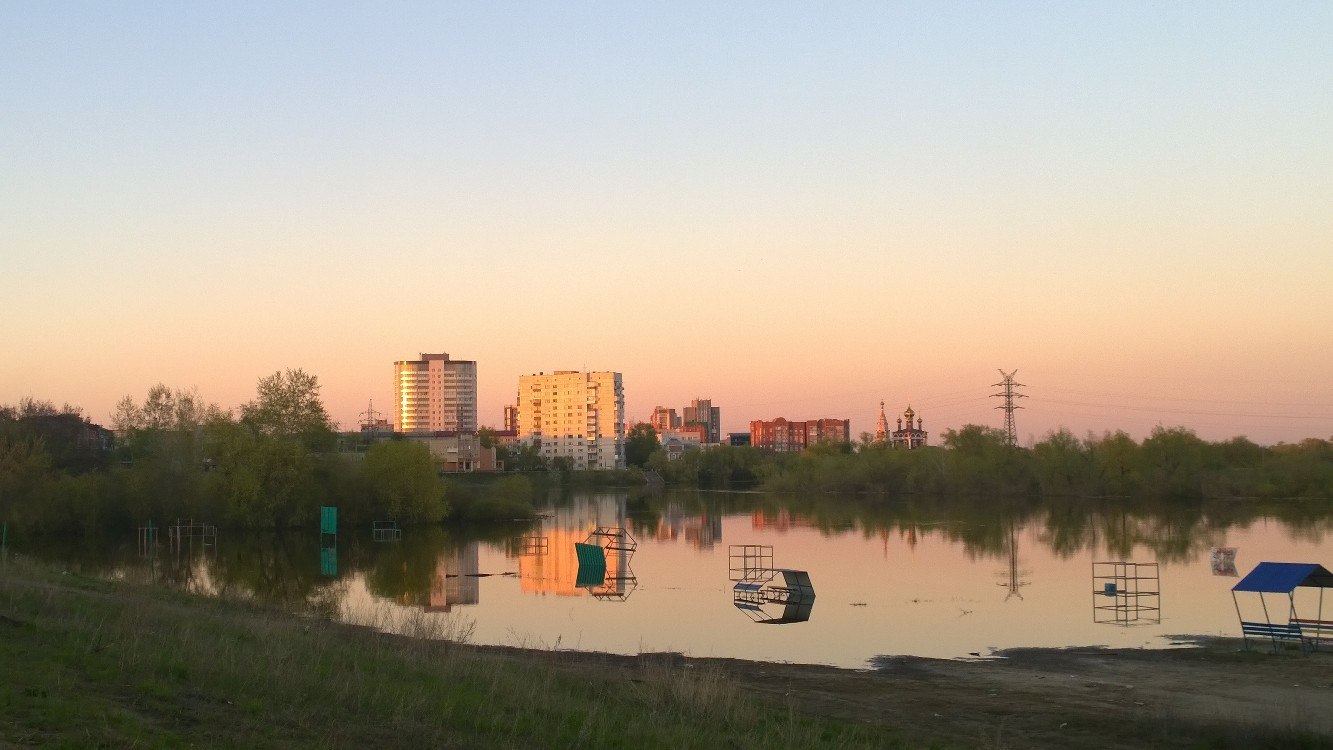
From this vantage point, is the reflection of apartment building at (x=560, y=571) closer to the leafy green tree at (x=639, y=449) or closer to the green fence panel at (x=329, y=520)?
the green fence panel at (x=329, y=520)

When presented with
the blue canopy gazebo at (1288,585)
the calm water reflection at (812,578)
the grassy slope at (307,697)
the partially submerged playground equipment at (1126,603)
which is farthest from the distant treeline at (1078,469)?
the grassy slope at (307,697)

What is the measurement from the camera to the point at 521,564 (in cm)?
4341

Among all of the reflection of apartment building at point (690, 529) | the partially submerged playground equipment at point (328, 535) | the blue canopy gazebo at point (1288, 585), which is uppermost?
the blue canopy gazebo at point (1288, 585)

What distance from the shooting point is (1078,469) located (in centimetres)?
9662

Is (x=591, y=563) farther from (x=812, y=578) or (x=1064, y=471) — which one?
(x=1064, y=471)

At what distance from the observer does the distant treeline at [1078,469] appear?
293 ft

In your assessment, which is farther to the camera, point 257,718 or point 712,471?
point 712,471

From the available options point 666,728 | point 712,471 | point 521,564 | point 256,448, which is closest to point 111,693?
point 666,728

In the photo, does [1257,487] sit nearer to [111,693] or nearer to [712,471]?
[712,471]

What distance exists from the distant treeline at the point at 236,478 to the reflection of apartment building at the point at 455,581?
1823cm

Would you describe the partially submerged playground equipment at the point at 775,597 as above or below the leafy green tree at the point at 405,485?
below

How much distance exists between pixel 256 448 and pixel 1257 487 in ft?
235

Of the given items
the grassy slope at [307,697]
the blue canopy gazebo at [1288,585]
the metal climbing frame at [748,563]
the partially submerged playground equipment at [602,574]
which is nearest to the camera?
the grassy slope at [307,697]

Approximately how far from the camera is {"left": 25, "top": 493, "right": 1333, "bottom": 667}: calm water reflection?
25.4m
